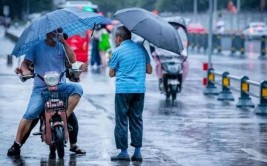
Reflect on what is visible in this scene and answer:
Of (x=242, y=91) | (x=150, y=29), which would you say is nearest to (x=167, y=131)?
(x=150, y=29)

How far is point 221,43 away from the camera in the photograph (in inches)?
2179

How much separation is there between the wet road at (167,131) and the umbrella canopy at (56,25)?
1440 mm

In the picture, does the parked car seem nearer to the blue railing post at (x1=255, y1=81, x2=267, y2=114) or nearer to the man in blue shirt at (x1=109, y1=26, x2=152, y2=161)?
the blue railing post at (x1=255, y1=81, x2=267, y2=114)

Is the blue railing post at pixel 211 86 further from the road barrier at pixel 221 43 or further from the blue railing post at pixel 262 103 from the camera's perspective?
the road barrier at pixel 221 43

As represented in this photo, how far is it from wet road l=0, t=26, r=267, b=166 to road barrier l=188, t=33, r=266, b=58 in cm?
2287

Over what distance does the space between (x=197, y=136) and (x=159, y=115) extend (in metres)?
3.25

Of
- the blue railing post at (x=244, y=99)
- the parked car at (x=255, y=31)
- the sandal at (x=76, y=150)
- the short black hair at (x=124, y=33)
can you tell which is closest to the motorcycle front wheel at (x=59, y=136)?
the sandal at (x=76, y=150)

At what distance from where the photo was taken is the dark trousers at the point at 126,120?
11.7m

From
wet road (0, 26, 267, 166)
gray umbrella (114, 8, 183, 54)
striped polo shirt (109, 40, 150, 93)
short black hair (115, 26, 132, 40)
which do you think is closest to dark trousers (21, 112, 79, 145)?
wet road (0, 26, 267, 166)

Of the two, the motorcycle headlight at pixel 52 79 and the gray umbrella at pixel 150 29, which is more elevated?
the gray umbrella at pixel 150 29

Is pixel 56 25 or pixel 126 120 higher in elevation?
pixel 56 25

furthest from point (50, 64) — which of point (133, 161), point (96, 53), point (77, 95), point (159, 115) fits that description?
point (96, 53)

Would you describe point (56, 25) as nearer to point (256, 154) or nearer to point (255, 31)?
point (256, 154)

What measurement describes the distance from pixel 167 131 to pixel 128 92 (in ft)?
11.2
